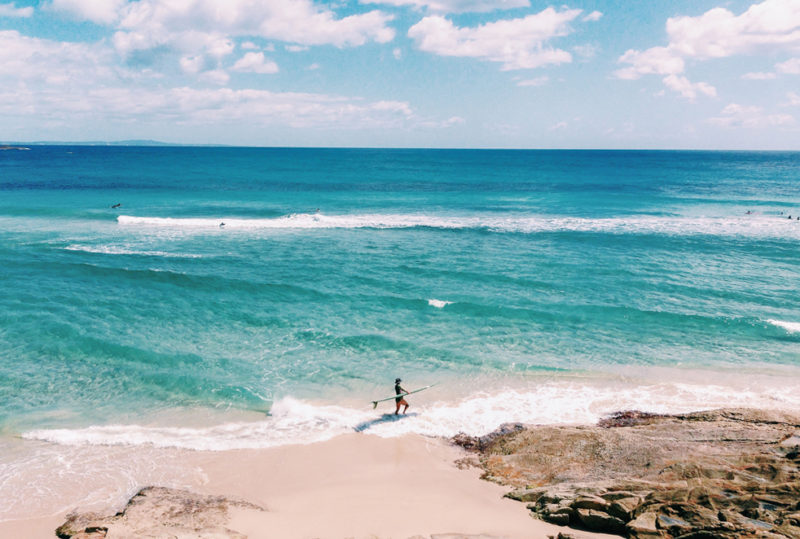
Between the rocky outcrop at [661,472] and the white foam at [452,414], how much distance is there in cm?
111

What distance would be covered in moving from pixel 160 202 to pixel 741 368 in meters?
59.3

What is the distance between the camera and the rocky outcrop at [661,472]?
887 centimetres

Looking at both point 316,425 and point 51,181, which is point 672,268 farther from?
point 51,181

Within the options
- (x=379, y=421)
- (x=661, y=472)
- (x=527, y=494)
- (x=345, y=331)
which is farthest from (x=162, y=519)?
(x=345, y=331)

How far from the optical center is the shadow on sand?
15.2m

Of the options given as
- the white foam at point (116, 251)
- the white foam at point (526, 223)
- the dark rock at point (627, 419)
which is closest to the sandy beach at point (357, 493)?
the dark rock at point (627, 419)

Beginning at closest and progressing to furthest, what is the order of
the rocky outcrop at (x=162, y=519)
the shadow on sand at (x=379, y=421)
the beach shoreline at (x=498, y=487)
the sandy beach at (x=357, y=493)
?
the beach shoreline at (x=498, y=487), the rocky outcrop at (x=162, y=519), the sandy beach at (x=357, y=493), the shadow on sand at (x=379, y=421)

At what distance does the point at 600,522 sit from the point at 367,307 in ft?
56.2

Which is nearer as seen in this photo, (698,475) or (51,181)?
(698,475)

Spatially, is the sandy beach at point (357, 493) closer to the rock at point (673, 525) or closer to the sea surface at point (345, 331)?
the sea surface at point (345, 331)

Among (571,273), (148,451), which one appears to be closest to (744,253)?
(571,273)

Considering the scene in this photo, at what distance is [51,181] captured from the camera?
77.1 metres

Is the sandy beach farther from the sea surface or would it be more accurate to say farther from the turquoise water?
the turquoise water

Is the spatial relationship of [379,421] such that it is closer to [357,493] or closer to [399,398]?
[399,398]
